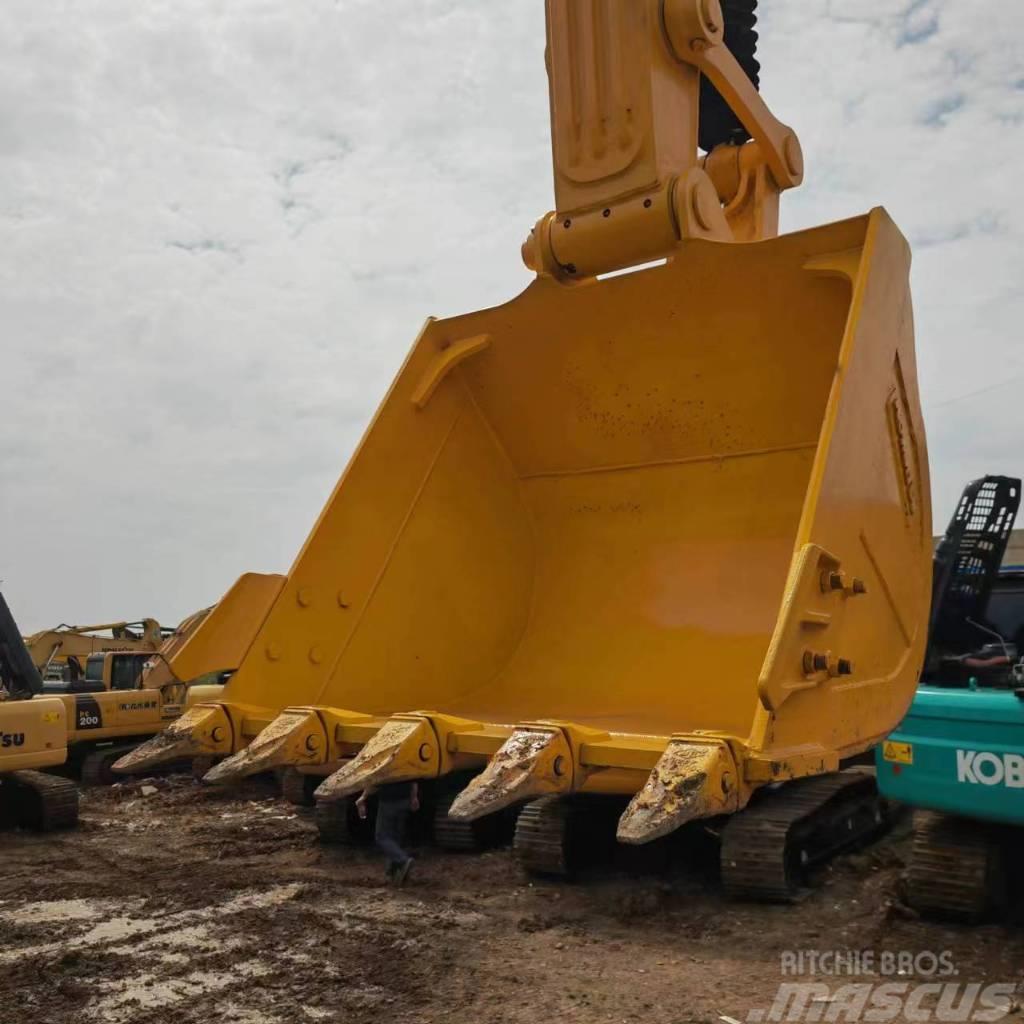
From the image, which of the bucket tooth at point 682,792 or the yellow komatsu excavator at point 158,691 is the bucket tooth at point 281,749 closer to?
the bucket tooth at point 682,792

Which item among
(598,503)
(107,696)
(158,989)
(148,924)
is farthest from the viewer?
(107,696)

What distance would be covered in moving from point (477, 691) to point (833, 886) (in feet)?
6.62

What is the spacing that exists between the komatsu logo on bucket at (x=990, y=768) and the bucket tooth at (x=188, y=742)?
278 centimetres

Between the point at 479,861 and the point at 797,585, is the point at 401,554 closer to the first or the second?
the point at 479,861

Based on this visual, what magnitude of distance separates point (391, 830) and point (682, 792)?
68.8 inches

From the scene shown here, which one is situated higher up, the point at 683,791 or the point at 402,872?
the point at 683,791

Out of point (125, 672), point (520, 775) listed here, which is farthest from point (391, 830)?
point (125, 672)

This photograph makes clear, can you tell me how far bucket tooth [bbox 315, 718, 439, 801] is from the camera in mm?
3654

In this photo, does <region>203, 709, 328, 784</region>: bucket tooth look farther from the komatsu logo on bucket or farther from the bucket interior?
the komatsu logo on bucket

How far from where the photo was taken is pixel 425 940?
3.53 m

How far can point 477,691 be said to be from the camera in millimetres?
5418

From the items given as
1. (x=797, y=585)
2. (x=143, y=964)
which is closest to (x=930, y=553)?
(x=797, y=585)

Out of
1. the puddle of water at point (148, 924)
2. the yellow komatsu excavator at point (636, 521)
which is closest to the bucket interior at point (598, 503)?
the yellow komatsu excavator at point (636, 521)

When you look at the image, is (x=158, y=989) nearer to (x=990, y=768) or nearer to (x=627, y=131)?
(x=990, y=768)
